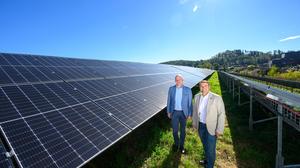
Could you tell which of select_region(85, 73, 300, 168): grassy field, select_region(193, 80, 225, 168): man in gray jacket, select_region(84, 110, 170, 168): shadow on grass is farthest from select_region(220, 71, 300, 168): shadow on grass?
select_region(84, 110, 170, 168): shadow on grass

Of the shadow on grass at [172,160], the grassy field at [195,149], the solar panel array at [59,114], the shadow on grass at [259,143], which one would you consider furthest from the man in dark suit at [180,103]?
the shadow on grass at [259,143]

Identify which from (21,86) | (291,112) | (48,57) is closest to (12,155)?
(21,86)

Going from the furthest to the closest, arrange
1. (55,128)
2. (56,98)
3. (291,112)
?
(56,98) < (291,112) < (55,128)

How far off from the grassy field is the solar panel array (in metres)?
1.28

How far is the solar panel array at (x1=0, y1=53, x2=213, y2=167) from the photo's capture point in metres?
4.16

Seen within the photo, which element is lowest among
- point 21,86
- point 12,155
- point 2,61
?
point 12,155

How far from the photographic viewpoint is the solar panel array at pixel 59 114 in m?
4.16

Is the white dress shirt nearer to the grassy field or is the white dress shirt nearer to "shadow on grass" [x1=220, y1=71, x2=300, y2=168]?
the grassy field

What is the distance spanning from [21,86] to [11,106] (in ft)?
4.75

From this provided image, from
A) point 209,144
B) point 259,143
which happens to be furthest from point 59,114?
point 259,143

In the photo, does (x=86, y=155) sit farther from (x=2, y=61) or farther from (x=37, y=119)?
(x=2, y=61)

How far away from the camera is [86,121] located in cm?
567

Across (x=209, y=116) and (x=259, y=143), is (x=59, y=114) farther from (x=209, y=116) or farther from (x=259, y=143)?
(x=259, y=143)

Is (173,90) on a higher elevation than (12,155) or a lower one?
higher
